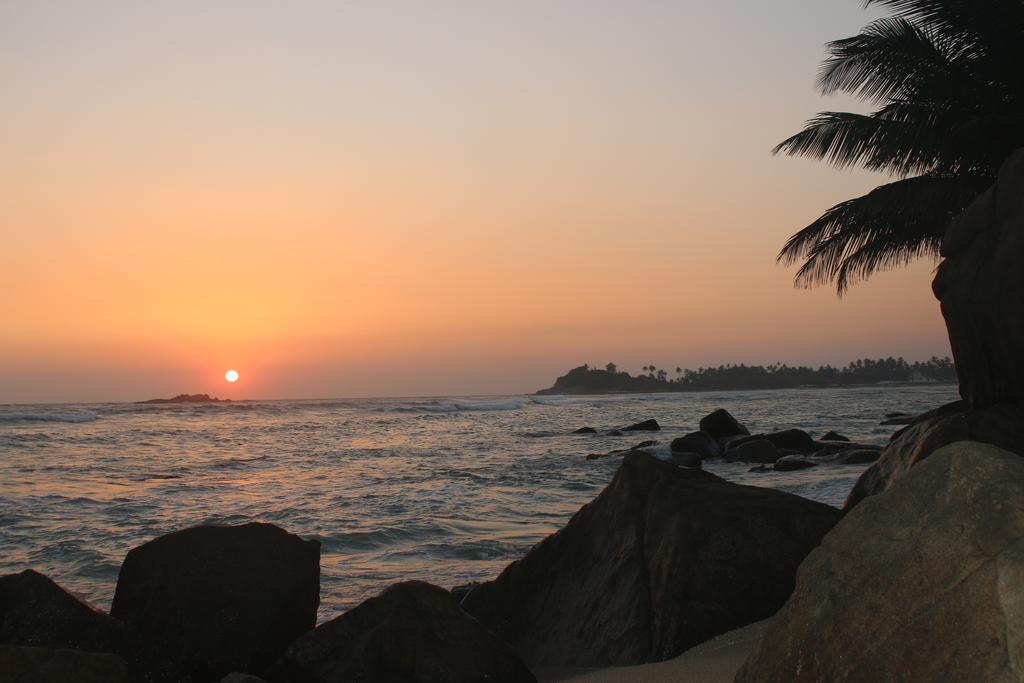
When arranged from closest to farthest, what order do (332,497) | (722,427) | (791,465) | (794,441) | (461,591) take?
1. (461,591)
2. (332,497)
3. (791,465)
4. (794,441)
5. (722,427)

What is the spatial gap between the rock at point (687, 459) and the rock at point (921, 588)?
1447cm

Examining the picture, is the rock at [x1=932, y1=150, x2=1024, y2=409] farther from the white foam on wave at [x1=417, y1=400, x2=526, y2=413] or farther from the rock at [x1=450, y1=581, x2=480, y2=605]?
the white foam on wave at [x1=417, y1=400, x2=526, y2=413]

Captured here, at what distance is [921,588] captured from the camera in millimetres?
2445

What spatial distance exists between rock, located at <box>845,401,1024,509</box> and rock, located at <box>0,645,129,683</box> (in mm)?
4959

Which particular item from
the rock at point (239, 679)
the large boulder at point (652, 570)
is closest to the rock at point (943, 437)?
the large boulder at point (652, 570)

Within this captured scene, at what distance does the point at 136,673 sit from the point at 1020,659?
4.07 m

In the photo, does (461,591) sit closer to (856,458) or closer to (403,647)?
(403,647)

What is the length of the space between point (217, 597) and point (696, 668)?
263 cm

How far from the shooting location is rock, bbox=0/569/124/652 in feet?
14.8

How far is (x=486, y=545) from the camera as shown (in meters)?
8.60

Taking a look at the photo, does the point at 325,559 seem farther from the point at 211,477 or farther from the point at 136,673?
the point at 211,477

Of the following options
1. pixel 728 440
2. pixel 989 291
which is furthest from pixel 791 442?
pixel 989 291

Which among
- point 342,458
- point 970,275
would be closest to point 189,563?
point 970,275

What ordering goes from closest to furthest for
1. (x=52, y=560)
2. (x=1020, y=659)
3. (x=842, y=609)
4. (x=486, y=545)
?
1. (x=1020, y=659)
2. (x=842, y=609)
3. (x=52, y=560)
4. (x=486, y=545)
